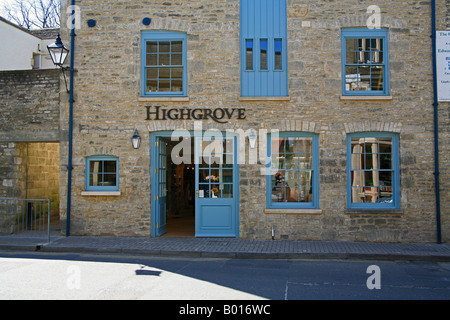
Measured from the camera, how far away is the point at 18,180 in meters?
11.8

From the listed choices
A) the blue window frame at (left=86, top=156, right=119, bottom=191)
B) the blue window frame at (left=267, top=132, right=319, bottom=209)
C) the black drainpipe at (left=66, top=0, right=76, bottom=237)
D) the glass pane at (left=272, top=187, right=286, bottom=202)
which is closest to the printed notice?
the blue window frame at (left=267, top=132, right=319, bottom=209)

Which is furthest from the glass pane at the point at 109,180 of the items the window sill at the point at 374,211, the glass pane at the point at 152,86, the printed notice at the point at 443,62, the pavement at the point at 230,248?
the printed notice at the point at 443,62

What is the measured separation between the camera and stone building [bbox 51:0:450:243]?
10.7 meters

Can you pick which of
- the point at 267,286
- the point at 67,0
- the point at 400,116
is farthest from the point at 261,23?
the point at 267,286

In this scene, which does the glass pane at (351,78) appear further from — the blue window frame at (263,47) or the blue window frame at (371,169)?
the blue window frame at (263,47)

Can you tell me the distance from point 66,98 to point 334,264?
8.52 meters

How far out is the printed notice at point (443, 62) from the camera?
10.7 m

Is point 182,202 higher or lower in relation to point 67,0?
lower

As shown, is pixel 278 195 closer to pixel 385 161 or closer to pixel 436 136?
pixel 385 161

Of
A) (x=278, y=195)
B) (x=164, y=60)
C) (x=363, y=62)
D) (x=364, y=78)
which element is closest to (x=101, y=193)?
(x=164, y=60)

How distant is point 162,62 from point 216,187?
3928 mm

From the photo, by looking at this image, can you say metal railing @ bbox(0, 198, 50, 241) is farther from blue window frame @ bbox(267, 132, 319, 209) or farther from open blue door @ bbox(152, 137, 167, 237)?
blue window frame @ bbox(267, 132, 319, 209)

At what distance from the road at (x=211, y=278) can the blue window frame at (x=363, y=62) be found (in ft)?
16.2

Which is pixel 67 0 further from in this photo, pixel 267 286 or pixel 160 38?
pixel 267 286
